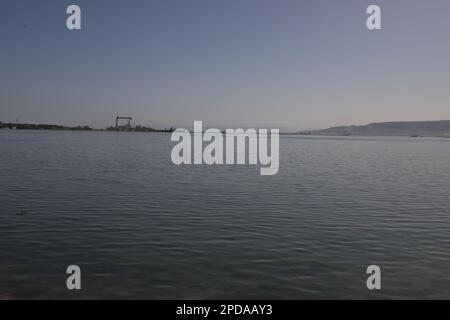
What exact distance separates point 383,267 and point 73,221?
14.8m

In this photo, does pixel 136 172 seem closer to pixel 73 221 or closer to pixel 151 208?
pixel 151 208

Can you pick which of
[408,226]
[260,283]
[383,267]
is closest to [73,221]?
[260,283]

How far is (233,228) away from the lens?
70.7 feet

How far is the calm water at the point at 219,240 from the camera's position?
539 inches

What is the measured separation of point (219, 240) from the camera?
1916cm

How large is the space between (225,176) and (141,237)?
25.8 meters

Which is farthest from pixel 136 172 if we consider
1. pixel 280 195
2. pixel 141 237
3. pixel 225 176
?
pixel 141 237

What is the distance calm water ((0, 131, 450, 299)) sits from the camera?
13680 millimetres

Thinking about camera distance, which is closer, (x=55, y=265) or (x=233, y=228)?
(x=55, y=265)

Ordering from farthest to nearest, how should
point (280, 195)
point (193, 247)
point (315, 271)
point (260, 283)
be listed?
1. point (280, 195)
2. point (193, 247)
3. point (315, 271)
4. point (260, 283)

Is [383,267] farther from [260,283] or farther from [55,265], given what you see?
[55,265]

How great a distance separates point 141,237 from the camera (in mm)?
19250

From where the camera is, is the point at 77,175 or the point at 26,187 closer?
the point at 26,187

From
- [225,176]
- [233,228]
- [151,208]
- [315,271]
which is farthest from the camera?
[225,176]
